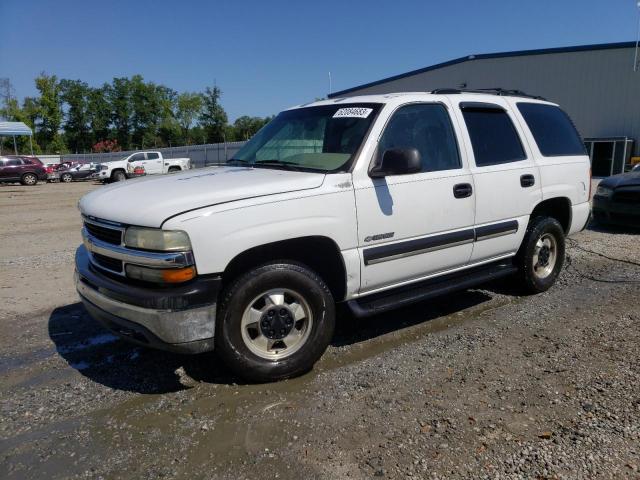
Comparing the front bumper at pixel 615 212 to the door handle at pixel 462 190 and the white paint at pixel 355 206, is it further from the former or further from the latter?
the door handle at pixel 462 190

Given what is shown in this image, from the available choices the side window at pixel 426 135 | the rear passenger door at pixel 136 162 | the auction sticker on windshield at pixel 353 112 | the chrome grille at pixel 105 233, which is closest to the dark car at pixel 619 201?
the side window at pixel 426 135

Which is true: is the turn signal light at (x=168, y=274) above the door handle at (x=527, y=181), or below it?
below

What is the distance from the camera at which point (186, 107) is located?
99.0 metres

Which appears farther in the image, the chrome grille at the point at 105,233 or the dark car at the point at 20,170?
the dark car at the point at 20,170

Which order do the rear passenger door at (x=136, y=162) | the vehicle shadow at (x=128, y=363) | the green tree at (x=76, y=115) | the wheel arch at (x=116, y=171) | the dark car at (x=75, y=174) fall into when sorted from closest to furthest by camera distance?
the vehicle shadow at (x=128, y=363) → the rear passenger door at (x=136, y=162) → the wheel arch at (x=116, y=171) → the dark car at (x=75, y=174) → the green tree at (x=76, y=115)

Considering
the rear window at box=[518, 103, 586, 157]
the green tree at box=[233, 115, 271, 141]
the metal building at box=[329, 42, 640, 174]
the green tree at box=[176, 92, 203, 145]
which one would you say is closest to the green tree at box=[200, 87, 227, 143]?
the green tree at box=[233, 115, 271, 141]

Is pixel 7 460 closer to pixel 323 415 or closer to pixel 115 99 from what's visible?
pixel 323 415

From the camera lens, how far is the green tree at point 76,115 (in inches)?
3588

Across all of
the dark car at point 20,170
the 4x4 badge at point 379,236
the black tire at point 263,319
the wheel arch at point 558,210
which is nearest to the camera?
the black tire at point 263,319

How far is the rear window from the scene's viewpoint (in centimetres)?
505

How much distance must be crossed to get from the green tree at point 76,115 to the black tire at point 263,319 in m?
100

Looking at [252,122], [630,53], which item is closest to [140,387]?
[630,53]

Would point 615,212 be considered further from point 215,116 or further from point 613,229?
point 215,116

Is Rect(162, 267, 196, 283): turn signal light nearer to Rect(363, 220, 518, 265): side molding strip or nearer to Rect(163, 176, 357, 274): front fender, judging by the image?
Rect(163, 176, 357, 274): front fender
